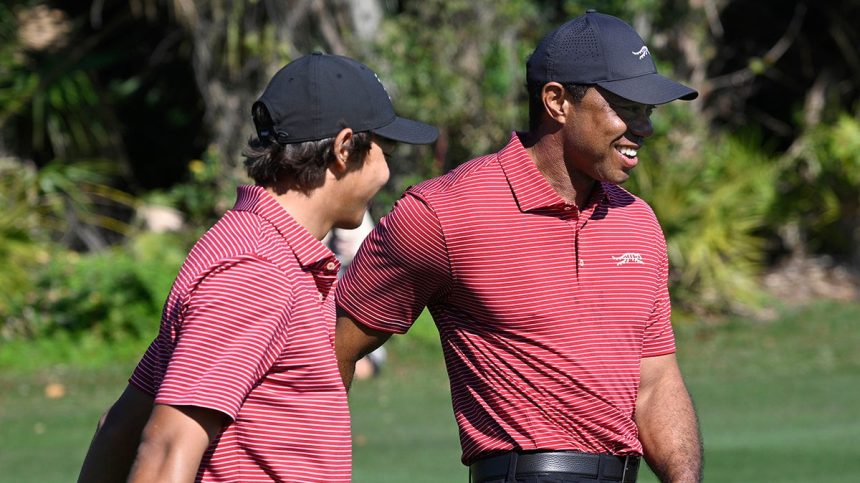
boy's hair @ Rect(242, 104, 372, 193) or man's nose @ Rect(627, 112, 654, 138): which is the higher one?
boy's hair @ Rect(242, 104, 372, 193)

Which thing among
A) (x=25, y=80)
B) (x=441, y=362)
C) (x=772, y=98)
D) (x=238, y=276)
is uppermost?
(x=238, y=276)

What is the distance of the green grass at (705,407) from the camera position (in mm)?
9078

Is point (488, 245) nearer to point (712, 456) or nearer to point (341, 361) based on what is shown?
point (341, 361)

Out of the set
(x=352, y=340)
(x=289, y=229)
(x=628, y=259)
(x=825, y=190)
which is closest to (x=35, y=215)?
(x=825, y=190)

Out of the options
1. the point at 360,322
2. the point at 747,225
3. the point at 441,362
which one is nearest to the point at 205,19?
the point at 441,362

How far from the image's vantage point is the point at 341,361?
4.21 m

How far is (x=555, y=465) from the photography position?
3924 mm

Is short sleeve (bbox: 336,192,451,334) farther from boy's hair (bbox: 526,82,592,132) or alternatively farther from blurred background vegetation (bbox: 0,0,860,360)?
blurred background vegetation (bbox: 0,0,860,360)

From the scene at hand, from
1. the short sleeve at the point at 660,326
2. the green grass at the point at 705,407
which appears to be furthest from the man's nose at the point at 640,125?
the green grass at the point at 705,407

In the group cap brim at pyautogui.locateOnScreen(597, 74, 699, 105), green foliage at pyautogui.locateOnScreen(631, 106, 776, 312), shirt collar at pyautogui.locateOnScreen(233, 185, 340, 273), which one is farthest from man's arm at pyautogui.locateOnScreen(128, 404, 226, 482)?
green foliage at pyautogui.locateOnScreen(631, 106, 776, 312)

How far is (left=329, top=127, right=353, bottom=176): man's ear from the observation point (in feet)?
10.7

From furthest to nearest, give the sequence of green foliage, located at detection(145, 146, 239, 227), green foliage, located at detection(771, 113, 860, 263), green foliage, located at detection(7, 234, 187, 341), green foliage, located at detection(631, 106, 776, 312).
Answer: green foliage, located at detection(771, 113, 860, 263) < green foliage, located at detection(631, 106, 776, 312) < green foliage, located at detection(145, 146, 239, 227) < green foliage, located at detection(7, 234, 187, 341)

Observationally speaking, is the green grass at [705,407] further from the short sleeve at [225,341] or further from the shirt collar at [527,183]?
the short sleeve at [225,341]

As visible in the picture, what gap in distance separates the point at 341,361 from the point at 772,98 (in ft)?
57.2
